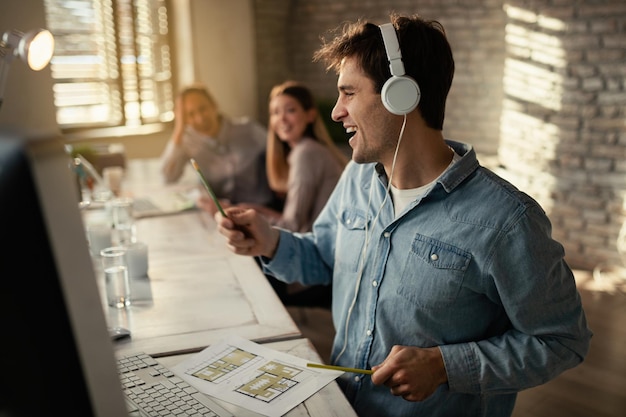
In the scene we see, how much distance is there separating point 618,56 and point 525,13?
0.72 meters

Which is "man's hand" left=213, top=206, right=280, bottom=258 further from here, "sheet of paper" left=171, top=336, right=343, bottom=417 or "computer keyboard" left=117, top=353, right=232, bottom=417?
"computer keyboard" left=117, top=353, right=232, bottom=417

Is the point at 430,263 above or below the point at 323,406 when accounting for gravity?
above

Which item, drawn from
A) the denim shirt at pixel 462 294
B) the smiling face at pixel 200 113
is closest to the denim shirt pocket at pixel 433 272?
the denim shirt at pixel 462 294

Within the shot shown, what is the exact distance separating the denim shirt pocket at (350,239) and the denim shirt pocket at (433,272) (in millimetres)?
167

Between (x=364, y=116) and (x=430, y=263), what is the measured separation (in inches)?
13.7

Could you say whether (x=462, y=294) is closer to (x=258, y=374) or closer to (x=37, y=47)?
(x=258, y=374)

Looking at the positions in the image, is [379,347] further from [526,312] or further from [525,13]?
[525,13]

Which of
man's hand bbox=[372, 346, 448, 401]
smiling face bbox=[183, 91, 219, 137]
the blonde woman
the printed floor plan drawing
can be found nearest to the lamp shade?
the printed floor plan drawing

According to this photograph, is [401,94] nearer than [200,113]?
Yes

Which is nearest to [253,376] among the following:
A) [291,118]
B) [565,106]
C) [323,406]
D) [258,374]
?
[258,374]

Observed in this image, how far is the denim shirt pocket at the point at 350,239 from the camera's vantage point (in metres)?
1.39

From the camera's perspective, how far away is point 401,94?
3.92 ft

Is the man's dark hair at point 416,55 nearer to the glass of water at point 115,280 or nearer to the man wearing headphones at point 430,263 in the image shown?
A: the man wearing headphones at point 430,263

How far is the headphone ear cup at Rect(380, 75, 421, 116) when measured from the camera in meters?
1.19
